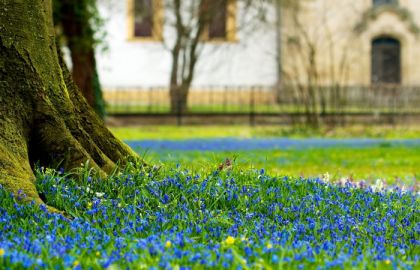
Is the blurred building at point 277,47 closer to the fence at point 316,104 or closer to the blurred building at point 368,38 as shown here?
the blurred building at point 368,38

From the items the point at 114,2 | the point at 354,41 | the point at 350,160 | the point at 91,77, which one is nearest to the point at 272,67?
the point at 354,41

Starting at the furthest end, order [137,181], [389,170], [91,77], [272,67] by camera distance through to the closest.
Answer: [272,67]
[91,77]
[389,170]
[137,181]

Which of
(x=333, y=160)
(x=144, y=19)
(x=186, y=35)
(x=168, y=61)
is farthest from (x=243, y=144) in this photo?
(x=168, y=61)

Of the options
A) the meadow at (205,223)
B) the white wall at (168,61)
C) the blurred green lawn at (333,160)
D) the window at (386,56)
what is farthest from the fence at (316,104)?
the meadow at (205,223)

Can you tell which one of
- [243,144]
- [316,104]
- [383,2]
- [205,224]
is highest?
[383,2]

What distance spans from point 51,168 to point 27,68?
709 mm

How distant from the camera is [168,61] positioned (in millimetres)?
40344

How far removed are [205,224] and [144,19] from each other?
33.3 meters

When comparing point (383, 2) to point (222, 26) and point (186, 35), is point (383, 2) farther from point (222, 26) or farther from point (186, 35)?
point (186, 35)

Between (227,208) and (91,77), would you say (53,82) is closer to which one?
(227,208)

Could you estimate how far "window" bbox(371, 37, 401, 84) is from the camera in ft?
135

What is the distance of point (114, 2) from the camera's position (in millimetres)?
39156

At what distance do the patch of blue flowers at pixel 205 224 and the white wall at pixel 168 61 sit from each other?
3281 cm

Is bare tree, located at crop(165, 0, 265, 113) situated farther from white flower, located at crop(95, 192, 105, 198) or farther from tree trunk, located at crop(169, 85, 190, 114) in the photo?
white flower, located at crop(95, 192, 105, 198)
